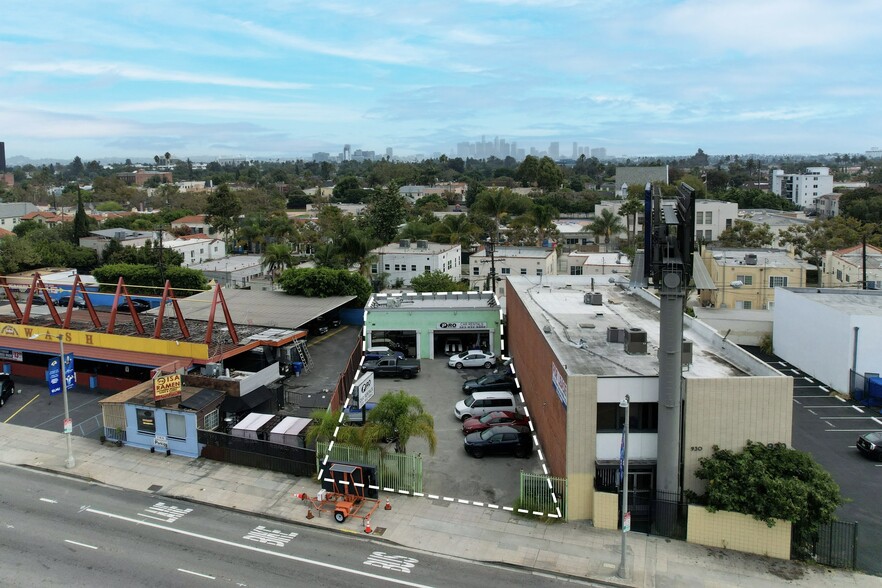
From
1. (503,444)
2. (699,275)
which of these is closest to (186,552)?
(503,444)

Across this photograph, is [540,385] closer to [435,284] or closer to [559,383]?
[559,383]

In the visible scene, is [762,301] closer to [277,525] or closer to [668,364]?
[668,364]

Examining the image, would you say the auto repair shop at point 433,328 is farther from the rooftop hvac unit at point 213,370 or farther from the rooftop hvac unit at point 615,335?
the rooftop hvac unit at point 615,335

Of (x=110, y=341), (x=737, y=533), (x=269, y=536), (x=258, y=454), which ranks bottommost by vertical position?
(x=269, y=536)

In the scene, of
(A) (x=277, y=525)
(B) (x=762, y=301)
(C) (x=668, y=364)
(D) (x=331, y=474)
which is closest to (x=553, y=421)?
(C) (x=668, y=364)

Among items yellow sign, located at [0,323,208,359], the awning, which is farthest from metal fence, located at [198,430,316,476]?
the awning

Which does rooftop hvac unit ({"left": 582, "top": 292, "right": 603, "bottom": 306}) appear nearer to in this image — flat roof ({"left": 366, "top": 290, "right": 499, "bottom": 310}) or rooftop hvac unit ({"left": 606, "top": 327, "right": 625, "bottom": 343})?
rooftop hvac unit ({"left": 606, "top": 327, "right": 625, "bottom": 343})
